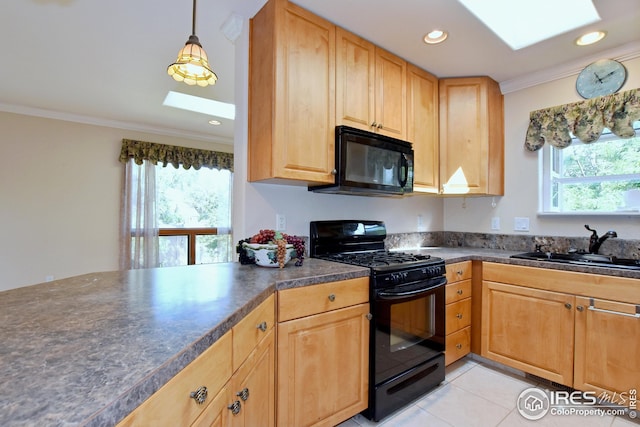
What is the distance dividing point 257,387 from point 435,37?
2271 mm

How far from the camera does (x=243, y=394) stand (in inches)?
38.1

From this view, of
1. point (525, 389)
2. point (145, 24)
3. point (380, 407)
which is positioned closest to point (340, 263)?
point (380, 407)

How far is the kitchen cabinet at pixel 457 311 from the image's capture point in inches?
82.9

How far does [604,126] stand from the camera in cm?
210

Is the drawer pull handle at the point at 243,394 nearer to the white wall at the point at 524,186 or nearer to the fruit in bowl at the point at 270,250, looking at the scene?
the fruit in bowl at the point at 270,250

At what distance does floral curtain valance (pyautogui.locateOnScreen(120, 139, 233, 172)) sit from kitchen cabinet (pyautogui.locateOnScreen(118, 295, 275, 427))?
12.5ft

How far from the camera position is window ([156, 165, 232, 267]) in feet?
14.5

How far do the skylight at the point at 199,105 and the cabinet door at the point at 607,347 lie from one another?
3.77 meters

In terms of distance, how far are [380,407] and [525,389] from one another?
1.09 meters

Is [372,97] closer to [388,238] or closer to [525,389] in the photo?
[388,238]

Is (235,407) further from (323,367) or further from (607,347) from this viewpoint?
(607,347)

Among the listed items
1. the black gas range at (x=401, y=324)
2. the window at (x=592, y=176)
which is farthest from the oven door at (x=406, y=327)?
the window at (x=592, y=176)

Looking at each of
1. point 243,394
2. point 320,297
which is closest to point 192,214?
point 320,297

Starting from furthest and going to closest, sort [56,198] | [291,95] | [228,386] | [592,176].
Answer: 1. [56,198]
2. [592,176]
3. [291,95]
4. [228,386]
